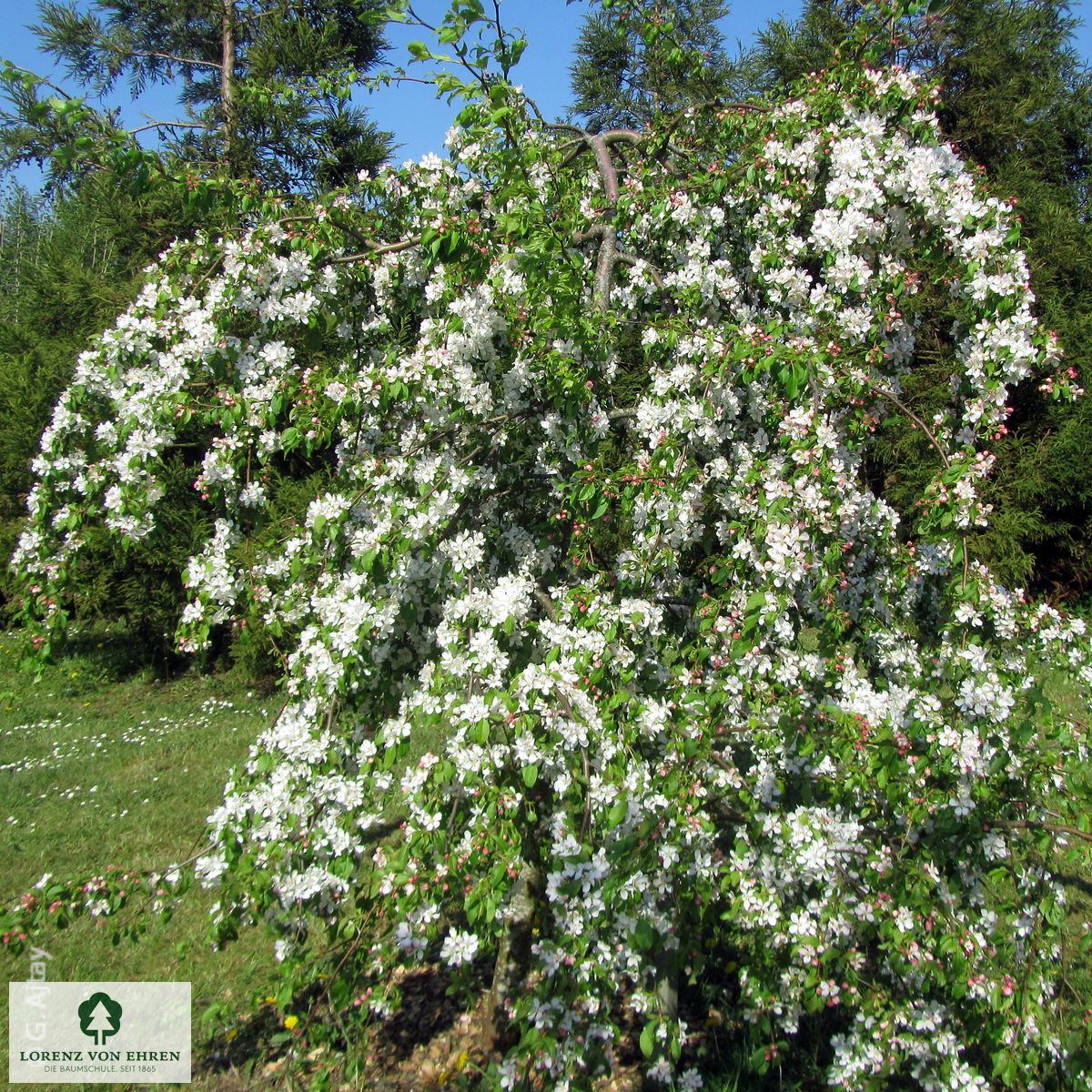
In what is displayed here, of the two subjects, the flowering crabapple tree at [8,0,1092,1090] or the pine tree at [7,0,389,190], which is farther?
the pine tree at [7,0,389,190]

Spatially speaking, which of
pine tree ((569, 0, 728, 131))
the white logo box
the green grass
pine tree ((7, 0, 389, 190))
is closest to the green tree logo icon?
the white logo box

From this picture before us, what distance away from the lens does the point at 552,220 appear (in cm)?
232

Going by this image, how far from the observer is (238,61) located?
1005 centimetres

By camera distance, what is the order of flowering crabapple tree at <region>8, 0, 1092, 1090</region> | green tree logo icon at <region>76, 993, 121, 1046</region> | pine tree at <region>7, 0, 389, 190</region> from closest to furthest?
1. flowering crabapple tree at <region>8, 0, 1092, 1090</region>
2. green tree logo icon at <region>76, 993, 121, 1046</region>
3. pine tree at <region>7, 0, 389, 190</region>

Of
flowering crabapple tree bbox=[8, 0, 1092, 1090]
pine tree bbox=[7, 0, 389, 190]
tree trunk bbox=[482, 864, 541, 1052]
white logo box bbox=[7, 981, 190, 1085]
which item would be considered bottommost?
white logo box bbox=[7, 981, 190, 1085]

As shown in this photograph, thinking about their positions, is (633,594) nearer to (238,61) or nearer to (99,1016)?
(99,1016)

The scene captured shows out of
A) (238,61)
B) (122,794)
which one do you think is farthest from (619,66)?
(122,794)

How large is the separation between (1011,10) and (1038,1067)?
389 inches

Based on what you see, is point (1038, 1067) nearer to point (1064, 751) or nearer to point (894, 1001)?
point (894, 1001)

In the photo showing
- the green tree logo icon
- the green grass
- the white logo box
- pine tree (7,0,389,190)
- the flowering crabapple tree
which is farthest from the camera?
pine tree (7,0,389,190)

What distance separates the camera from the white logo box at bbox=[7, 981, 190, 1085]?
8.60 feet

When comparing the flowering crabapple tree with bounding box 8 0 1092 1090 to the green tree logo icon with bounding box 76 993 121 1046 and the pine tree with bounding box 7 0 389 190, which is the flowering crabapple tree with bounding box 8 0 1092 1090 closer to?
the green tree logo icon with bounding box 76 993 121 1046

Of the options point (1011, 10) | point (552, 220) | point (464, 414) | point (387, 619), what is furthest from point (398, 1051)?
point (1011, 10)

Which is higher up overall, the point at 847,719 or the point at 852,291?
the point at 852,291
